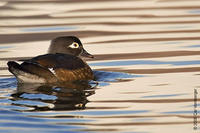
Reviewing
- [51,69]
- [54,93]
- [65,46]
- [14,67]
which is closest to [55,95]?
[54,93]

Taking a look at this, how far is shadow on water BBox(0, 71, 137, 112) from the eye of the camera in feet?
35.3

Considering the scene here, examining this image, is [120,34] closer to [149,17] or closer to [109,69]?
[149,17]

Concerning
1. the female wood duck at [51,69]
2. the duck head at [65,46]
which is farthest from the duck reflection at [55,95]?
the duck head at [65,46]

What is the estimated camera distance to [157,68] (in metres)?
14.2

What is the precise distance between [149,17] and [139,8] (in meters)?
1.49

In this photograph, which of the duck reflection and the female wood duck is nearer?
the duck reflection

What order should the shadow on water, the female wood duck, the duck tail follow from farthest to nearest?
the female wood duck, the duck tail, the shadow on water

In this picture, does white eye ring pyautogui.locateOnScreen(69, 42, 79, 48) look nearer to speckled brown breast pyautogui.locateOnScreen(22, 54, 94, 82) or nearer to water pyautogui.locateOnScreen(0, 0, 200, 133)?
water pyautogui.locateOnScreen(0, 0, 200, 133)

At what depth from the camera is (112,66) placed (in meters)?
14.8

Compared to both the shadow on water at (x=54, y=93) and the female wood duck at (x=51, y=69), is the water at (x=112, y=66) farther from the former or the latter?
the female wood duck at (x=51, y=69)

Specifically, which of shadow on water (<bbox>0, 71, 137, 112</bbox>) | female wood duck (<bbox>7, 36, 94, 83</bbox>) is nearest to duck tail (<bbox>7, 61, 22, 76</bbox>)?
female wood duck (<bbox>7, 36, 94, 83</bbox>)

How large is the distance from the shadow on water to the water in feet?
0.05

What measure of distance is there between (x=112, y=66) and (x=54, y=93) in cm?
299

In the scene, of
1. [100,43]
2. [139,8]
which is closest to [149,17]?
[139,8]
